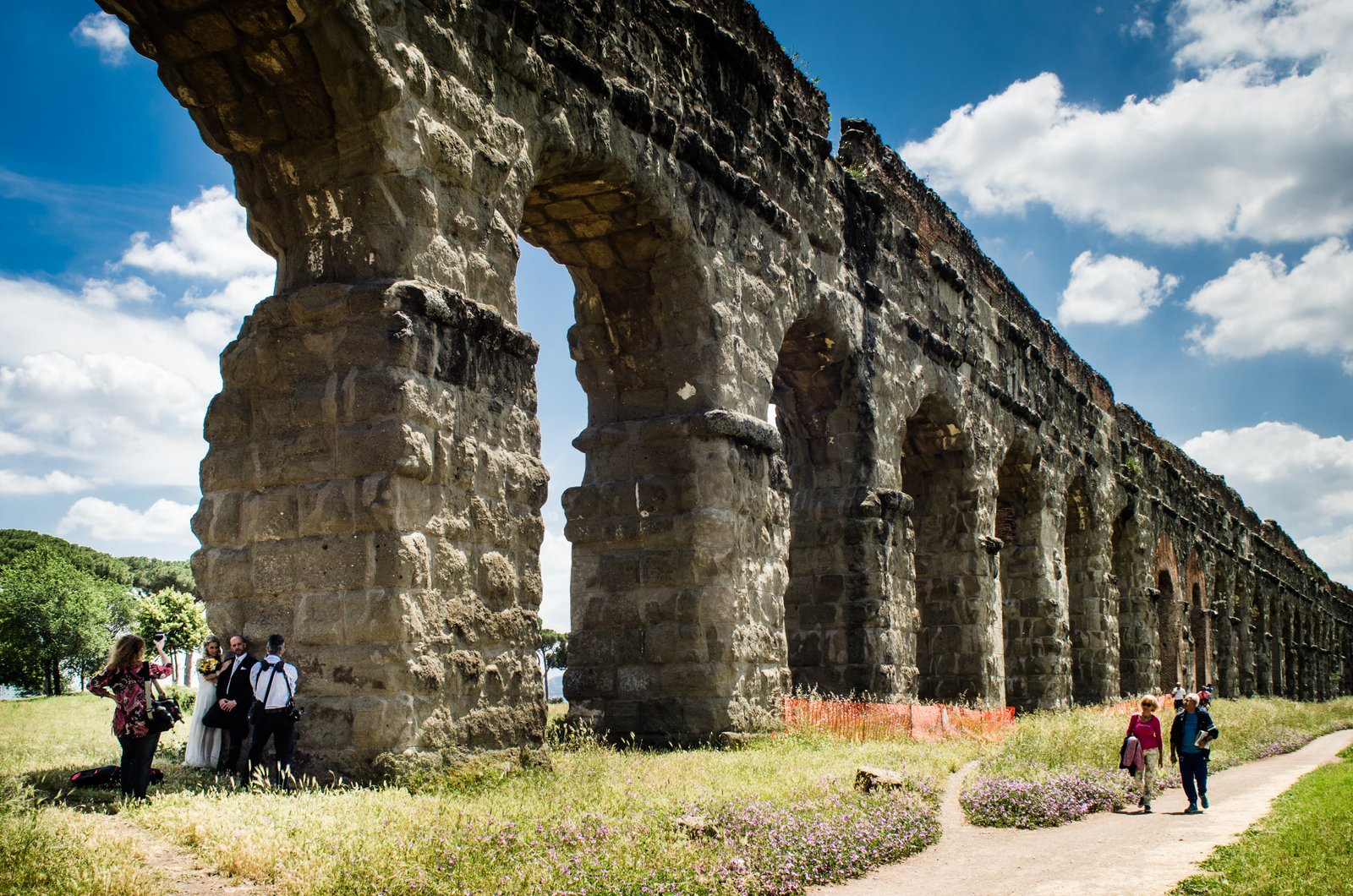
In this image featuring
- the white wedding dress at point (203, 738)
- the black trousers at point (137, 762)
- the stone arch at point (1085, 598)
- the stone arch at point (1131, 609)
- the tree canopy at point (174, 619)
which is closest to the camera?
the black trousers at point (137, 762)

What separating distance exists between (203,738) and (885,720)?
258 inches

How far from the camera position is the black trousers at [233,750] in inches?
247

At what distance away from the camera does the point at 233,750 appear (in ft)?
20.7

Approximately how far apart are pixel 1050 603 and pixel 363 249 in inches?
579

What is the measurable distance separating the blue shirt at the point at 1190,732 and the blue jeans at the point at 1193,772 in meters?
0.05

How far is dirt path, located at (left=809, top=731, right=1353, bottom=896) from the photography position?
6039 millimetres

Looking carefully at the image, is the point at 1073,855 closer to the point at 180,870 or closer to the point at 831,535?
the point at 180,870

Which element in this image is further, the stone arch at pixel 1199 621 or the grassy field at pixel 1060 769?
the stone arch at pixel 1199 621

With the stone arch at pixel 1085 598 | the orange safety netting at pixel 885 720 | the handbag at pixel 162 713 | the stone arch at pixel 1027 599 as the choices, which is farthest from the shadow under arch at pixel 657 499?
the stone arch at pixel 1085 598

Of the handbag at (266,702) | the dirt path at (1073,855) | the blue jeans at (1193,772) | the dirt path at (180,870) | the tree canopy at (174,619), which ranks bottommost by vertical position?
the dirt path at (1073,855)

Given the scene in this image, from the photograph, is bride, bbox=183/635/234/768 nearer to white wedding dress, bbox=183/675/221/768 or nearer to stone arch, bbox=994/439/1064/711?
white wedding dress, bbox=183/675/221/768

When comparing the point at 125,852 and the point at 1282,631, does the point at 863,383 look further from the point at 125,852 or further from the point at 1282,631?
the point at 1282,631

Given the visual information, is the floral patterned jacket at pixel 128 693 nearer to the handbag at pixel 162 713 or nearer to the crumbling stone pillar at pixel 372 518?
the handbag at pixel 162 713

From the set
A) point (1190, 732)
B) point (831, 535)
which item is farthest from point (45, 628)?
point (1190, 732)
